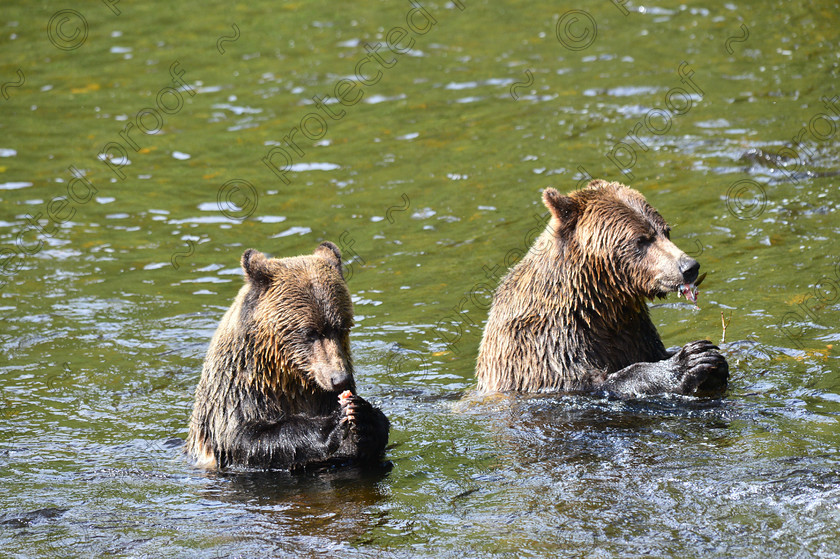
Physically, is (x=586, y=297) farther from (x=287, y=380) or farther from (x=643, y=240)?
(x=287, y=380)

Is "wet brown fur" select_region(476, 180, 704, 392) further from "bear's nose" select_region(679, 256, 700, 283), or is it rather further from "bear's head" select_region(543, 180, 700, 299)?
"bear's nose" select_region(679, 256, 700, 283)

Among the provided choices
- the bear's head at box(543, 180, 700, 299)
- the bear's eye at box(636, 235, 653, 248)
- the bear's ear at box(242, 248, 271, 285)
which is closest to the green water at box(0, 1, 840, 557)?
the bear's head at box(543, 180, 700, 299)

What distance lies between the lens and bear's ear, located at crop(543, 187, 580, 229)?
9.38 m

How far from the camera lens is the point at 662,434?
8.45 metres

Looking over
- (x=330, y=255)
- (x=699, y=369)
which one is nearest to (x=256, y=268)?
(x=330, y=255)

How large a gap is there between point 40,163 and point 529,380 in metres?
12.2

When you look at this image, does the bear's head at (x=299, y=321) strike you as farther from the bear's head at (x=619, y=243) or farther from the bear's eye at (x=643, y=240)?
the bear's eye at (x=643, y=240)

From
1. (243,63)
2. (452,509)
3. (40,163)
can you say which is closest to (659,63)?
(243,63)

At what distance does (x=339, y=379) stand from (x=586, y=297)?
275 cm

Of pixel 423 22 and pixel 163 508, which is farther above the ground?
pixel 423 22

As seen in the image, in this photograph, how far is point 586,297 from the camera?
9.43 m

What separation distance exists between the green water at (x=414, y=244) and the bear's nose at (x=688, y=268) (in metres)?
1.11

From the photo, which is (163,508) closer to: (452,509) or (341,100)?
(452,509)

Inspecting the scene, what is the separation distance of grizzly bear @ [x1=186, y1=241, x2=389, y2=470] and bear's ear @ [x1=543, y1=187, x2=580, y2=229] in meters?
2.07
